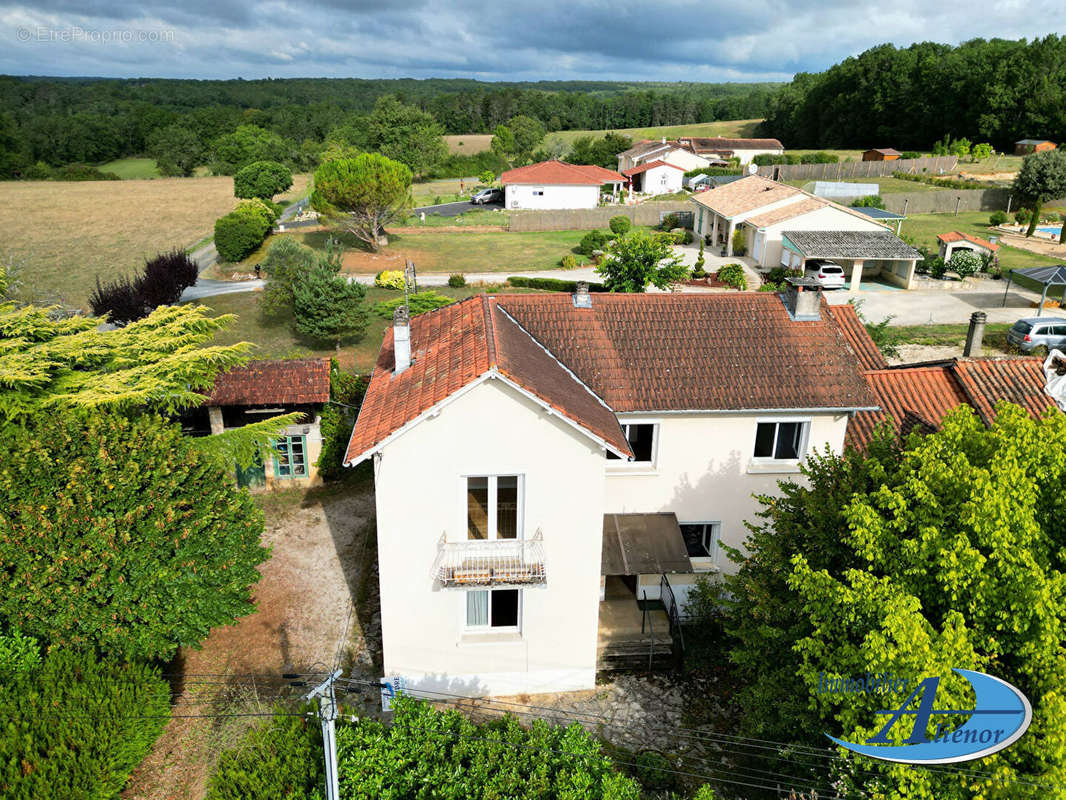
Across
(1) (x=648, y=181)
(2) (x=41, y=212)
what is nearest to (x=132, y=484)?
(1) (x=648, y=181)

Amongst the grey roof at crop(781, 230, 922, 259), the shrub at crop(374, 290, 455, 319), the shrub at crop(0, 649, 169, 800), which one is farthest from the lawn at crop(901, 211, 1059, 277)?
the shrub at crop(0, 649, 169, 800)

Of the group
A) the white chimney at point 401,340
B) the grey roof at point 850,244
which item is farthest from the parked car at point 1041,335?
the white chimney at point 401,340

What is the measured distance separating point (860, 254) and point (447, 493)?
4133cm

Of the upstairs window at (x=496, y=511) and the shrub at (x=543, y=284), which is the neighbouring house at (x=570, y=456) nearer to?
the upstairs window at (x=496, y=511)

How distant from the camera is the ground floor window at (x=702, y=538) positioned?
19641mm

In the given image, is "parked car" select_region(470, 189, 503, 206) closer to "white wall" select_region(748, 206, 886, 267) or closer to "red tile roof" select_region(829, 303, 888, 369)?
"white wall" select_region(748, 206, 886, 267)

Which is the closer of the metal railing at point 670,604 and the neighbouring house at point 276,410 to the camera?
the metal railing at point 670,604

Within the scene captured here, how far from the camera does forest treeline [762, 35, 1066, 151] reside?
333 feet

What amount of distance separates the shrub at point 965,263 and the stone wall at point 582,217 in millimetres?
29227

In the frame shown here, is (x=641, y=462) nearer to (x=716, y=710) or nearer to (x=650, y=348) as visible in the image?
(x=650, y=348)

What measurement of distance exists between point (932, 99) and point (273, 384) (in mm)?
124798

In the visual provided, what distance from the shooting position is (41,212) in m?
86.8

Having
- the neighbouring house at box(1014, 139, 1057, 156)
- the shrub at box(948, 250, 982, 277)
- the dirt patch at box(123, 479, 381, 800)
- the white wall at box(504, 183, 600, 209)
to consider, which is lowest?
the dirt patch at box(123, 479, 381, 800)

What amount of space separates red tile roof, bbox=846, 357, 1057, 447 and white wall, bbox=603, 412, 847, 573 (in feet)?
10.2
